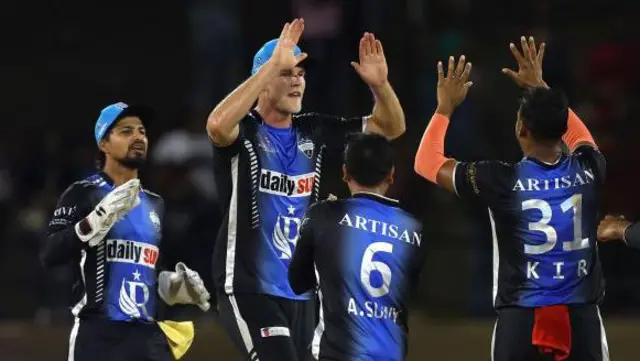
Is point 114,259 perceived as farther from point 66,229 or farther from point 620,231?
point 620,231

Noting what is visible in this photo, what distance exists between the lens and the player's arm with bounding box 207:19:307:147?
21.9ft

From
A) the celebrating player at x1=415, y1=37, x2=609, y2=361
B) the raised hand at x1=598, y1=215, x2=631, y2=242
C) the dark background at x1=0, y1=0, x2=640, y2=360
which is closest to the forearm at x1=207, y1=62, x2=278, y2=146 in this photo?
the celebrating player at x1=415, y1=37, x2=609, y2=361

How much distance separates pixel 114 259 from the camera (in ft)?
23.4

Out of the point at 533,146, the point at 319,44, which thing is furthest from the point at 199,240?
the point at 533,146

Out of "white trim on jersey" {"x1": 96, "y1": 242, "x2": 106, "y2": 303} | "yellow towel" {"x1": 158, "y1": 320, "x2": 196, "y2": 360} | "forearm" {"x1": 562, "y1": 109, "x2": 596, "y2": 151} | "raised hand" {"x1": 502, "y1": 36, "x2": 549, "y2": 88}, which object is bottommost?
"yellow towel" {"x1": 158, "y1": 320, "x2": 196, "y2": 360}

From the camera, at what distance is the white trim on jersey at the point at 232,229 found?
700 cm

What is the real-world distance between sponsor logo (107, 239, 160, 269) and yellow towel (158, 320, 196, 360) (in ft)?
1.06

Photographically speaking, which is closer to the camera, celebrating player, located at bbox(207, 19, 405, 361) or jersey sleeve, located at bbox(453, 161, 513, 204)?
jersey sleeve, located at bbox(453, 161, 513, 204)

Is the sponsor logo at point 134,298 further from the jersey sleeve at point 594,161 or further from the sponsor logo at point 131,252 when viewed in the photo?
the jersey sleeve at point 594,161

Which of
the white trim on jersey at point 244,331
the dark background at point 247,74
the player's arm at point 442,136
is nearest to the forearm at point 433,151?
the player's arm at point 442,136

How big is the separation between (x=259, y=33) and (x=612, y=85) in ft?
11.2

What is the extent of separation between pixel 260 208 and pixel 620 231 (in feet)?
5.62

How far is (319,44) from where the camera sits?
41.7 ft

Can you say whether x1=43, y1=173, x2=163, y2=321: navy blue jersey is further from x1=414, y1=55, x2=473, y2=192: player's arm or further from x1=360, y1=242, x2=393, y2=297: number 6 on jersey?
x1=360, y1=242, x2=393, y2=297: number 6 on jersey
